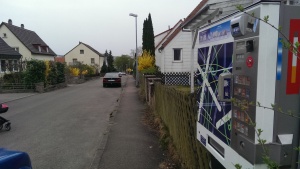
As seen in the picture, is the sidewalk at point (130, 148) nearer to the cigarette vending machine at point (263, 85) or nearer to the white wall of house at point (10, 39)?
the cigarette vending machine at point (263, 85)

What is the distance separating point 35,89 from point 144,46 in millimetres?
14556

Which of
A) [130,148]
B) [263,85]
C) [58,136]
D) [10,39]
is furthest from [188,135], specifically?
[10,39]

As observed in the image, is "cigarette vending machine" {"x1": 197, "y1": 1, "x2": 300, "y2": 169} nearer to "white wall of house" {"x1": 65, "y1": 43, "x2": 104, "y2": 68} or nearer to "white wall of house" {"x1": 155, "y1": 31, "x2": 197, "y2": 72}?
"white wall of house" {"x1": 155, "y1": 31, "x2": 197, "y2": 72}

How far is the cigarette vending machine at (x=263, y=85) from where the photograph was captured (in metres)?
1.81

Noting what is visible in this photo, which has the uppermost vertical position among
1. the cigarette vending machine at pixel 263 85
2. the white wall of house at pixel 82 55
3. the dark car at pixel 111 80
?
the white wall of house at pixel 82 55

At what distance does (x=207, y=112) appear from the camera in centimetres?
294

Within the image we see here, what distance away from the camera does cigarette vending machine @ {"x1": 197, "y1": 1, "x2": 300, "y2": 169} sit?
1.81 meters

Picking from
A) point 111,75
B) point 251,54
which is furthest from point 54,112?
point 111,75

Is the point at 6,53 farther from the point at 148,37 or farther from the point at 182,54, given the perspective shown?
the point at 182,54

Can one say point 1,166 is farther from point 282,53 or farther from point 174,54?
point 174,54

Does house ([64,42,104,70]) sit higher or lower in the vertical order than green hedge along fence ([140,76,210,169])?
higher

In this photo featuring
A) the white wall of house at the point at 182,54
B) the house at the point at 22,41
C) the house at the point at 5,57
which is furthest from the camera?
the house at the point at 22,41

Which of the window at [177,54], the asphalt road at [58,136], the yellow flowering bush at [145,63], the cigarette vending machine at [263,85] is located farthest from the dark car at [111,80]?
the cigarette vending machine at [263,85]

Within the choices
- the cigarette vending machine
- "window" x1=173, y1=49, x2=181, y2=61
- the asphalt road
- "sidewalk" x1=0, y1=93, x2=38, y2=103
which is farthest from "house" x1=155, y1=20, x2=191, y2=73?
the cigarette vending machine
